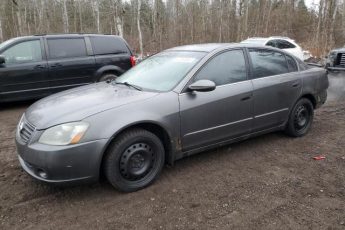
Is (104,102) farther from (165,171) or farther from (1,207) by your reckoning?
(1,207)

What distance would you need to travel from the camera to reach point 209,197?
360 centimetres

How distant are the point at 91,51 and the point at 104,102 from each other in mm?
5224

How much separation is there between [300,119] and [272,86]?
1070 mm

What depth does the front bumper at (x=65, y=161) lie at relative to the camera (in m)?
3.23

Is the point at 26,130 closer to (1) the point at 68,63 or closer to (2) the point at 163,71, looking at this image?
(2) the point at 163,71

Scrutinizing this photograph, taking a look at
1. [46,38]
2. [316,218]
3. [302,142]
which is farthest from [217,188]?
[46,38]

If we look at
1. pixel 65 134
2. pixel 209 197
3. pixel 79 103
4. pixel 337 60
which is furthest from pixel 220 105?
pixel 337 60

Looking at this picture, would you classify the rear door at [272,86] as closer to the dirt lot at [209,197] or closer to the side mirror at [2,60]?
the dirt lot at [209,197]

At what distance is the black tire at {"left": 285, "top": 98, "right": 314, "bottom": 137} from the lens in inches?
211

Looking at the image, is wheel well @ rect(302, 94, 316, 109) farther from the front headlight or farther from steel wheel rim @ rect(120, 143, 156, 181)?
the front headlight

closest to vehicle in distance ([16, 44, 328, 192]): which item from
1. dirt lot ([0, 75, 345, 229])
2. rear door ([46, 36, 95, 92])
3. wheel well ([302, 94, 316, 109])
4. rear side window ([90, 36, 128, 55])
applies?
wheel well ([302, 94, 316, 109])

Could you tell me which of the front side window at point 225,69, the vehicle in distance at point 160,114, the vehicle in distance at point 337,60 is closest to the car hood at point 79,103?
the vehicle in distance at point 160,114

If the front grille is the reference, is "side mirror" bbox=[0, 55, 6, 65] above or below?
above

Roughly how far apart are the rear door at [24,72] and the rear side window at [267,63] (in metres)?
5.15
